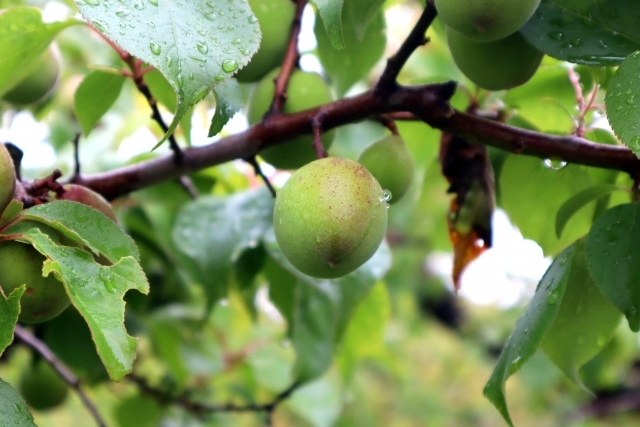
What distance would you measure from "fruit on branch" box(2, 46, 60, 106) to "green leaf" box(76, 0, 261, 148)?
571mm

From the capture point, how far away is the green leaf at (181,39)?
0.56 meters

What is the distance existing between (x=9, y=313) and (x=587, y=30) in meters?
0.68

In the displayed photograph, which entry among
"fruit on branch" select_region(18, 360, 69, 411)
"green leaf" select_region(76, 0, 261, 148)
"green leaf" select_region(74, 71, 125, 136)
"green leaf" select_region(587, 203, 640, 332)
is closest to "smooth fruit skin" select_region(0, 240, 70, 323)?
"green leaf" select_region(76, 0, 261, 148)

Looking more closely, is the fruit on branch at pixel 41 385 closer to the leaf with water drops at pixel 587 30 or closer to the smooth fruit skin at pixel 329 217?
the smooth fruit skin at pixel 329 217

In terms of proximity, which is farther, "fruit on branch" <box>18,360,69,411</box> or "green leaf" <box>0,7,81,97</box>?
"fruit on branch" <box>18,360,69,411</box>

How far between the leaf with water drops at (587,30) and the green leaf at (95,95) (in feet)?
1.76

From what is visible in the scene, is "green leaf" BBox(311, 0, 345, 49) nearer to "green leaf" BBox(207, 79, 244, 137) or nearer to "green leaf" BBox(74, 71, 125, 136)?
"green leaf" BBox(207, 79, 244, 137)

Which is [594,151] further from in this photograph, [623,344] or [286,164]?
[623,344]

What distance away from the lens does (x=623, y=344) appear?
2.19 m

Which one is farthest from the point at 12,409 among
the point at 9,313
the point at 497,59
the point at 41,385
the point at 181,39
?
the point at 41,385

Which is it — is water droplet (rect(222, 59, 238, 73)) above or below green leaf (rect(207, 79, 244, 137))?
above

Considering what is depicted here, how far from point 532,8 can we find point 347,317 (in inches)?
26.0

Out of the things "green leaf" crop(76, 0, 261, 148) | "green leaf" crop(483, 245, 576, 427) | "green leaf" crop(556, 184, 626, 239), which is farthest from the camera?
"green leaf" crop(556, 184, 626, 239)

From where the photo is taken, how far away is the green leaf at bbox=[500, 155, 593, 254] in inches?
36.4
